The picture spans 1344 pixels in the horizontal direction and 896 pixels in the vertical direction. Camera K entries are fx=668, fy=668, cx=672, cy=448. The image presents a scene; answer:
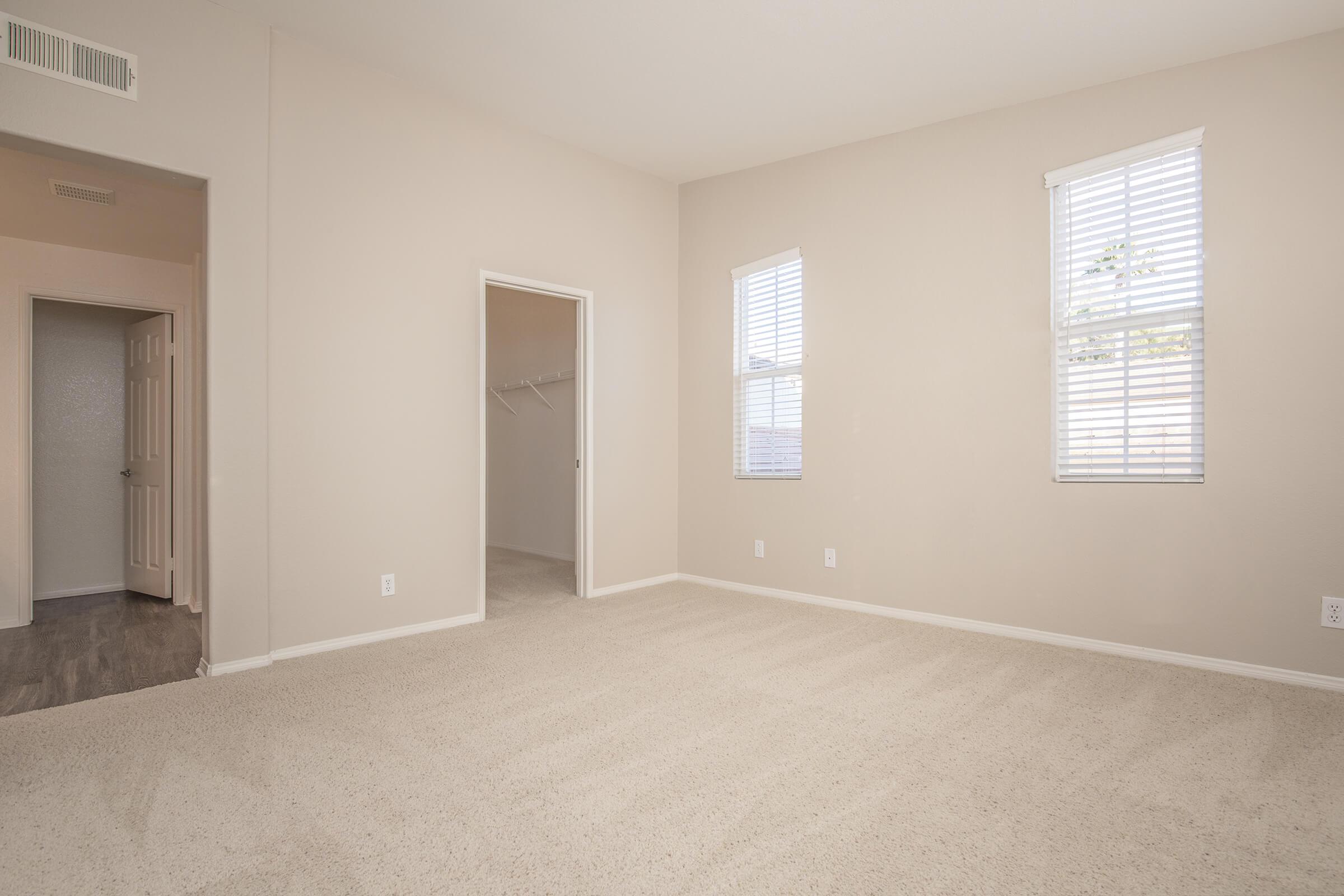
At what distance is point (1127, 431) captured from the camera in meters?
3.33

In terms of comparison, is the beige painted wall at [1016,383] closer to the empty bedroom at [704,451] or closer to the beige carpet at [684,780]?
the empty bedroom at [704,451]

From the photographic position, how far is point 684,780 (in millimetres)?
2047

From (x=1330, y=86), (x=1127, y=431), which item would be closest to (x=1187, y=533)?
(x=1127, y=431)

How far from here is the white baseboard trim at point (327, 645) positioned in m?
3.04

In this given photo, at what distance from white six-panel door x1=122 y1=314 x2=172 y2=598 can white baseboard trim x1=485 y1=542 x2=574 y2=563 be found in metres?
2.88

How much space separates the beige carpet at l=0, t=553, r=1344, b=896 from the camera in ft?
5.24

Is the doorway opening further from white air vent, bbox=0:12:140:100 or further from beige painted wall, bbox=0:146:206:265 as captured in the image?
white air vent, bbox=0:12:140:100

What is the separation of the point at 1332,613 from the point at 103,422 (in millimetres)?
7685

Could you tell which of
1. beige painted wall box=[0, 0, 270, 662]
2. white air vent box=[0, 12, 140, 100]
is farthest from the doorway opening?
white air vent box=[0, 12, 140, 100]

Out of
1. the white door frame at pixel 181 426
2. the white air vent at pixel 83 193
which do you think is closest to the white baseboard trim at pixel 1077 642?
the white door frame at pixel 181 426

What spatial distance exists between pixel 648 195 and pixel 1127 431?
351 centimetres

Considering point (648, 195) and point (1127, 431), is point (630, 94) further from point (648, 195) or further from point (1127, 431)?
point (1127, 431)

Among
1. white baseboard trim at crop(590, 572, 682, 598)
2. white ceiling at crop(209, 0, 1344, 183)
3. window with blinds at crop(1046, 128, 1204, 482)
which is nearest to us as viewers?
white ceiling at crop(209, 0, 1344, 183)

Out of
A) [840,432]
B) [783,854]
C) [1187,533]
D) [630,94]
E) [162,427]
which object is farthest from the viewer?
[162,427]
